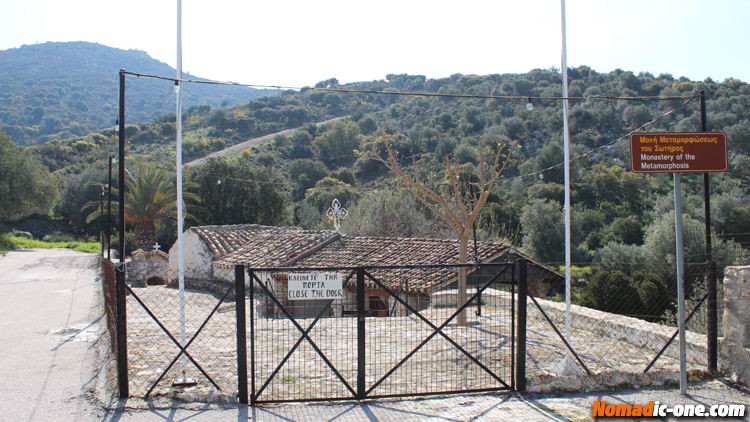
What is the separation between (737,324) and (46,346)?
35.7ft

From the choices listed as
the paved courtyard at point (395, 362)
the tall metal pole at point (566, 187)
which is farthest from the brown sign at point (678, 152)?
the paved courtyard at point (395, 362)

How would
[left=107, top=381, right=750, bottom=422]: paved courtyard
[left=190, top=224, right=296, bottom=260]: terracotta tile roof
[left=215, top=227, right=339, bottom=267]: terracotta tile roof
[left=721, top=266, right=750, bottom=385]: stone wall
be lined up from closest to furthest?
[left=107, top=381, right=750, bottom=422]: paved courtyard → [left=721, top=266, right=750, bottom=385]: stone wall → [left=215, top=227, right=339, bottom=267]: terracotta tile roof → [left=190, top=224, right=296, bottom=260]: terracotta tile roof

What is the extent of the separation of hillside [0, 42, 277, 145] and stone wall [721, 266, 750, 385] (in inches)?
5202

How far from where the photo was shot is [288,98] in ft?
298

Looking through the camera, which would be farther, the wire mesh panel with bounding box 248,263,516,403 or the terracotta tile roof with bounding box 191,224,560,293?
the terracotta tile roof with bounding box 191,224,560,293

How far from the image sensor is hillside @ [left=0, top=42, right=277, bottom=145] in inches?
5383

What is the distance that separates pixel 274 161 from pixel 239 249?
127 feet

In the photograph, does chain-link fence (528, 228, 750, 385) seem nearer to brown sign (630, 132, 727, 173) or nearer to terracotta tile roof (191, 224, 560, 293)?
brown sign (630, 132, 727, 173)

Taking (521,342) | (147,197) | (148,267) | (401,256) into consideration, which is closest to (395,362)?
(521,342)

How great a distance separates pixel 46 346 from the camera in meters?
11.5

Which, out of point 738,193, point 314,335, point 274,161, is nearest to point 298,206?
point 274,161

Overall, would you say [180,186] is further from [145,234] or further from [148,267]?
[145,234]

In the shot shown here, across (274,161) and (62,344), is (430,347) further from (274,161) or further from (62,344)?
(274,161)

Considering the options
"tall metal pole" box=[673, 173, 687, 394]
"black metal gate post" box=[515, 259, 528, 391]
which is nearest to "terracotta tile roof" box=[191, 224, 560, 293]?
"black metal gate post" box=[515, 259, 528, 391]
